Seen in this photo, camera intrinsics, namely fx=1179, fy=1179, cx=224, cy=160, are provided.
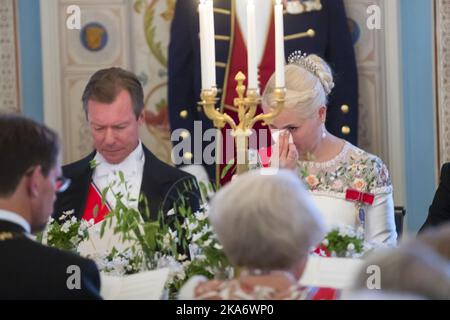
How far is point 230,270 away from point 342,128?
2.58 meters

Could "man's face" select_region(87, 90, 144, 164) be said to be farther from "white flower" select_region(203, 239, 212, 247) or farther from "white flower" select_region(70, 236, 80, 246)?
"white flower" select_region(203, 239, 212, 247)

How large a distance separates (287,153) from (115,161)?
0.57 metres

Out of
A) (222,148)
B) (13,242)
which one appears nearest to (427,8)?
(222,148)

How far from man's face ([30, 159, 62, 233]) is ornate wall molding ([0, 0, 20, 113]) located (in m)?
2.96

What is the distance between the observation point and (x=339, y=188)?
3.86m

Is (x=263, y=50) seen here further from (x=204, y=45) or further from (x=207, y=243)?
(x=207, y=243)

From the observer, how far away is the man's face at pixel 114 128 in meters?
3.85

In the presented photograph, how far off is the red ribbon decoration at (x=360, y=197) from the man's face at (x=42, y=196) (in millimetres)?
1344

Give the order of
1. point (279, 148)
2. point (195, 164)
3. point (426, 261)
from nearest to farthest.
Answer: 1. point (426, 261)
2. point (279, 148)
3. point (195, 164)

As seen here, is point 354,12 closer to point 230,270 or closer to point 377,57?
point 377,57

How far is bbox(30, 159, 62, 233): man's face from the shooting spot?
8.75 feet

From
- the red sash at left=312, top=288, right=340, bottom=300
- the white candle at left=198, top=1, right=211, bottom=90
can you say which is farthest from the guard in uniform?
the red sash at left=312, top=288, right=340, bottom=300

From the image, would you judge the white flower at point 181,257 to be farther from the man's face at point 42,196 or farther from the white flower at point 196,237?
the man's face at point 42,196

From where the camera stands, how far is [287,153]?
370cm
